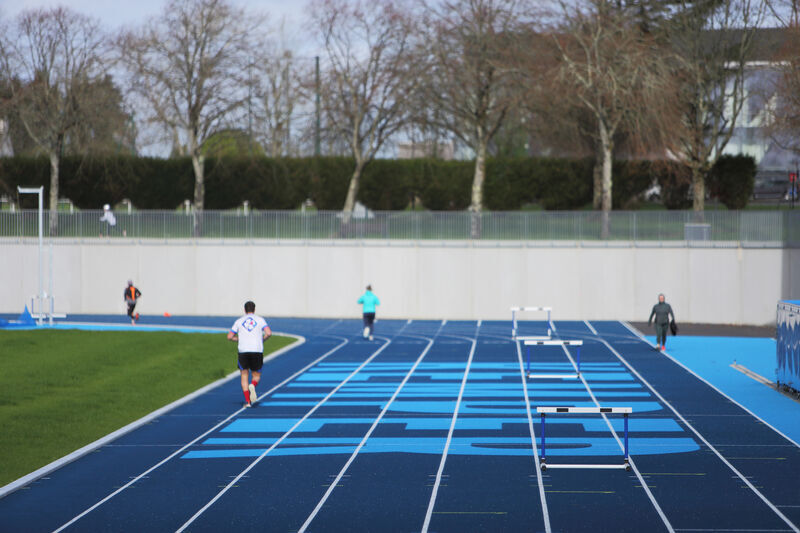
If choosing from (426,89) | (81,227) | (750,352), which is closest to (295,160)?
(426,89)

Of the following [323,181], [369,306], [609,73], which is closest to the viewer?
[369,306]

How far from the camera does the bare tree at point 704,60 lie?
45375 mm

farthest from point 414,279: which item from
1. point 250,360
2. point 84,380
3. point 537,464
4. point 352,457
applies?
point 537,464

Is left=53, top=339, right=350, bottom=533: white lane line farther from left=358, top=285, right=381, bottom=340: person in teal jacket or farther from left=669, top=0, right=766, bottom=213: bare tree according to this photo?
left=669, top=0, right=766, bottom=213: bare tree

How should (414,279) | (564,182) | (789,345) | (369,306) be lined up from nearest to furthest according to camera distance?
(789,345) < (369,306) < (414,279) < (564,182)

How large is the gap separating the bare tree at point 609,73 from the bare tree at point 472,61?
2743 mm

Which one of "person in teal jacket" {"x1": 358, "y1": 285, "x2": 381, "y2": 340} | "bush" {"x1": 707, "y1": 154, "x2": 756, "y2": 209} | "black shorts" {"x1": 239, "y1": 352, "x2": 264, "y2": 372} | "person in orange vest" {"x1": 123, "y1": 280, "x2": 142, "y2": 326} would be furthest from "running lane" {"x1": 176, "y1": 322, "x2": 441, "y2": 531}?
"bush" {"x1": 707, "y1": 154, "x2": 756, "y2": 209}

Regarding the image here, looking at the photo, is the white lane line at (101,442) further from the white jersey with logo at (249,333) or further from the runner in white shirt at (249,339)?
the white jersey with logo at (249,333)

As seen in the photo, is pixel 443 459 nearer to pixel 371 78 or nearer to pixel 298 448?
pixel 298 448

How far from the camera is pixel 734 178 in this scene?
50156mm

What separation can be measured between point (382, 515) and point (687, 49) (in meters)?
40.8

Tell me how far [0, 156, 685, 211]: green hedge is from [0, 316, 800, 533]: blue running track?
30987mm

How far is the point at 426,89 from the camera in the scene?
45219 mm

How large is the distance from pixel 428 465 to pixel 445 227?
93.7 ft
